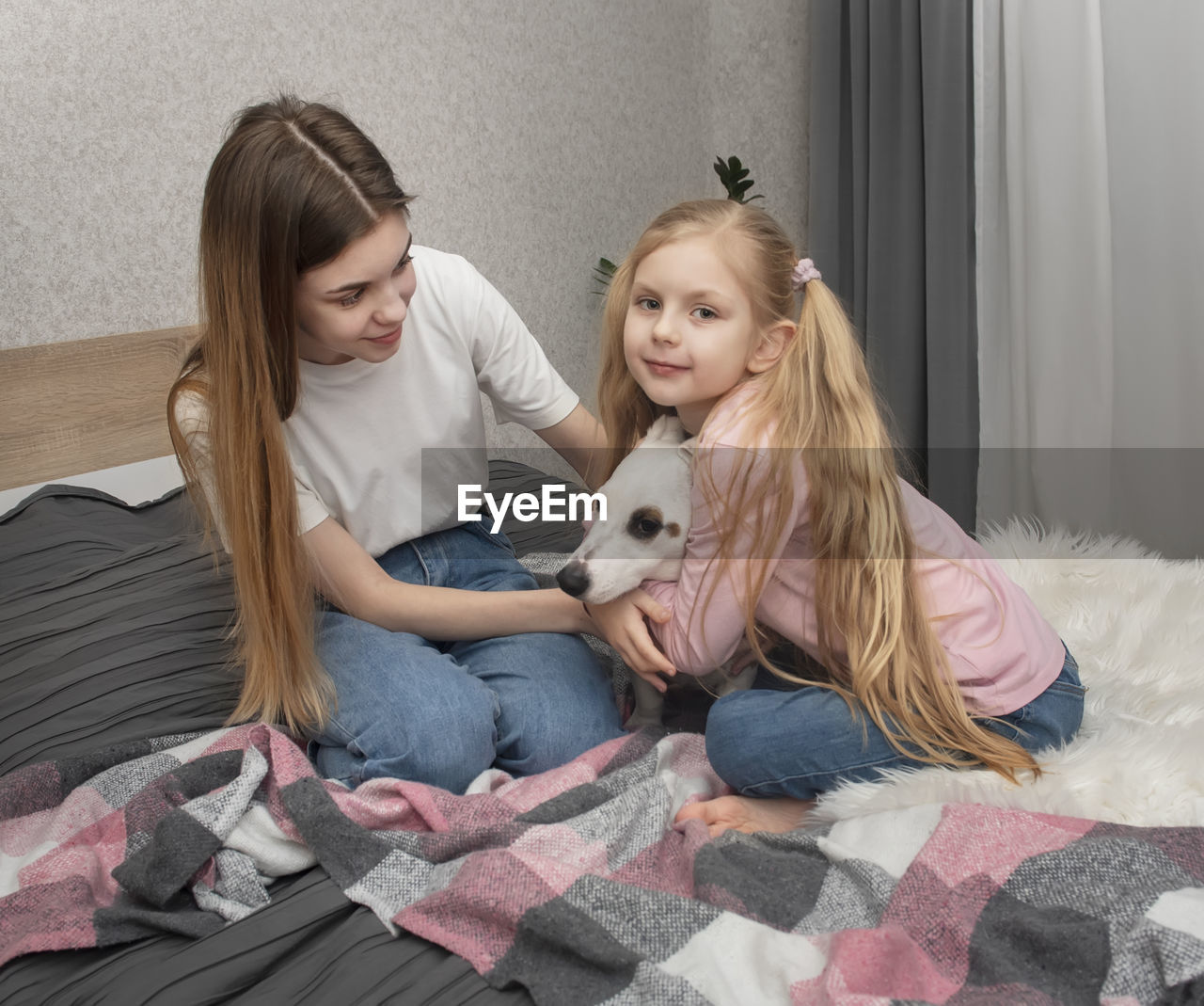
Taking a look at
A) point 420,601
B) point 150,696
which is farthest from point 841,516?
point 150,696

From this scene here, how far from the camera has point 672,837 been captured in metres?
1.07

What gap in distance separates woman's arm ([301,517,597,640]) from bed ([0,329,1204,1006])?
189 millimetres

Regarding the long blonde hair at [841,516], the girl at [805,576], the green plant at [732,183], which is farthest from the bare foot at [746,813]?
the green plant at [732,183]

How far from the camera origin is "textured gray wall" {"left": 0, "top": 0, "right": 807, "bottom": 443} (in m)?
1.77

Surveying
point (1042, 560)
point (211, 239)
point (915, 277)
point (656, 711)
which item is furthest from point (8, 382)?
point (915, 277)

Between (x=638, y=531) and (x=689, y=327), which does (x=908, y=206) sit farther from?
(x=638, y=531)

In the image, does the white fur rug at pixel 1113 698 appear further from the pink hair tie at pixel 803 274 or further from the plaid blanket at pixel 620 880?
the pink hair tie at pixel 803 274

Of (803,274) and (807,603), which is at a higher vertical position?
(803,274)

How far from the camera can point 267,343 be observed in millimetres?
1206

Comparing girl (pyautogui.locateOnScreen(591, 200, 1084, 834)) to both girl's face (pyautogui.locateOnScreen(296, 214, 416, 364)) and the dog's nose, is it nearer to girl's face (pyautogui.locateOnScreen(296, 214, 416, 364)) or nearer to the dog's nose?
the dog's nose

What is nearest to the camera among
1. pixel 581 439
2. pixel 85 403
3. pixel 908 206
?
pixel 581 439

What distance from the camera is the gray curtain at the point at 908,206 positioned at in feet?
7.96

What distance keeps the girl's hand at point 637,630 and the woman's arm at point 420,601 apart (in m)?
0.10

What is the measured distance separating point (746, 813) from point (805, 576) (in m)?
0.27
